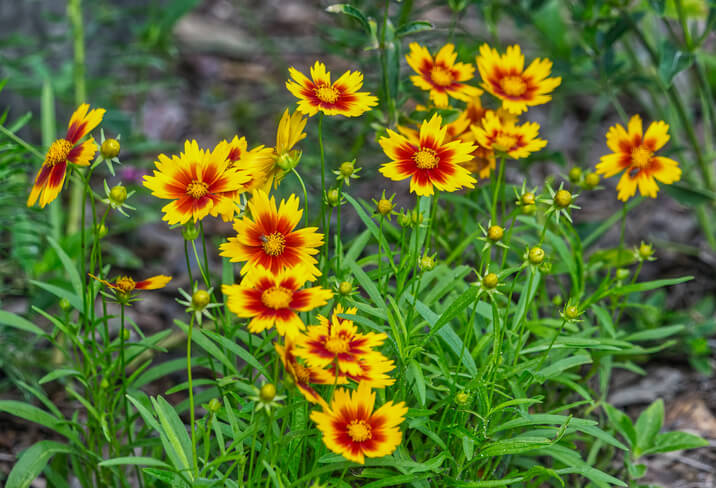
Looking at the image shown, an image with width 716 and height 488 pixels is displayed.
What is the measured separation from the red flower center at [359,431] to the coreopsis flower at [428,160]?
1.04 feet

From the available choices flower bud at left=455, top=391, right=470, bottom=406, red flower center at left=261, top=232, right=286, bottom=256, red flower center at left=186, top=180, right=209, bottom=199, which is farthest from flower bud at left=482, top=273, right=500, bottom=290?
red flower center at left=186, top=180, right=209, bottom=199

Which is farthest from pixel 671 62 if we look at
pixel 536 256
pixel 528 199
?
pixel 536 256

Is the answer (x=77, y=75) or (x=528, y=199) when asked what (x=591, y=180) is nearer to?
(x=528, y=199)

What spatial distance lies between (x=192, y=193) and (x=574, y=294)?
0.76 meters

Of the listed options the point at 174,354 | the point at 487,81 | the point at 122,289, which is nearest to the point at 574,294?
the point at 487,81

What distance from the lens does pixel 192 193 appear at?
957mm

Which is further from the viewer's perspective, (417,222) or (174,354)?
(174,354)

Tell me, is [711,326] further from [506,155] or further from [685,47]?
[506,155]

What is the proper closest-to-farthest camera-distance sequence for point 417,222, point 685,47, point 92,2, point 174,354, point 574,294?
point 417,222
point 574,294
point 685,47
point 174,354
point 92,2

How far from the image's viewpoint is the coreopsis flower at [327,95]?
98 cm

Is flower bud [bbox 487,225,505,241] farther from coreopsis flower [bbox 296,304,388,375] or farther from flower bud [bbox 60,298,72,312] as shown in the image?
flower bud [bbox 60,298,72,312]

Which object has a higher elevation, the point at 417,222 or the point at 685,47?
the point at 685,47

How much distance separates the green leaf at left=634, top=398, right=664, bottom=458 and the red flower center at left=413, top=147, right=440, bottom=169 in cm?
72

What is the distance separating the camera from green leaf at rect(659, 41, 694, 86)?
153 cm
